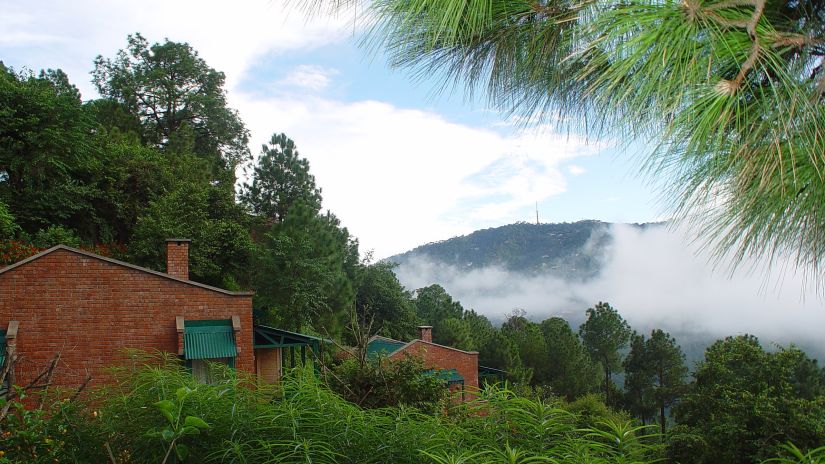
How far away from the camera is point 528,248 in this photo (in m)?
103

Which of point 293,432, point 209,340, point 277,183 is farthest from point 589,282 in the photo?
point 293,432

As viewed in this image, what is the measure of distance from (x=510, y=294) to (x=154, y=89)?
9118 centimetres

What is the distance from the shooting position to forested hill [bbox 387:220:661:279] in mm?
99875

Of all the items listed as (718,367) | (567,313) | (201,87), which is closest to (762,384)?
(718,367)

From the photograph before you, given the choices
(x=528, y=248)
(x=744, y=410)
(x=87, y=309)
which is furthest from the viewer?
(x=528, y=248)

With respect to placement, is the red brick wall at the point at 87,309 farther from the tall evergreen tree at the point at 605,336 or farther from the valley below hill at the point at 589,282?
the valley below hill at the point at 589,282

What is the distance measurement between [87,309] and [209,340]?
90.5 inches

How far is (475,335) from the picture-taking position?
38.8 m

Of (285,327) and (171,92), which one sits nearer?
(285,327)

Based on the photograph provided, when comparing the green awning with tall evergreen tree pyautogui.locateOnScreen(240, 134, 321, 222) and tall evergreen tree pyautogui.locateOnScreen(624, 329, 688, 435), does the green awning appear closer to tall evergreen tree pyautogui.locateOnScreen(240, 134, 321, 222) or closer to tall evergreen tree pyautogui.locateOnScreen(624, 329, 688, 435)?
tall evergreen tree pyautogui.locateOnScreen(240, 134, 321, 222)

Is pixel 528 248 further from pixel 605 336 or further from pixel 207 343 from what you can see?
pixel 207 343

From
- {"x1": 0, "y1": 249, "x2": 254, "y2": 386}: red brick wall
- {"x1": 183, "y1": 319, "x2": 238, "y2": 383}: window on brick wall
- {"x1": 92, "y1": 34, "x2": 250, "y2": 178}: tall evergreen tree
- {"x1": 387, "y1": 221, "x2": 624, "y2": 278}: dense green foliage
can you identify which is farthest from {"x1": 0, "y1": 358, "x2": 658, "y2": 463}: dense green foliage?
{"x1": 387, "y1": 221, "x2": 624, "y2": 278}: dense green foliage

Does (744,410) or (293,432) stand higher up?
(293,432)

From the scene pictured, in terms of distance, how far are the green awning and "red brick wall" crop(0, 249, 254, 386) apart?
16cm
